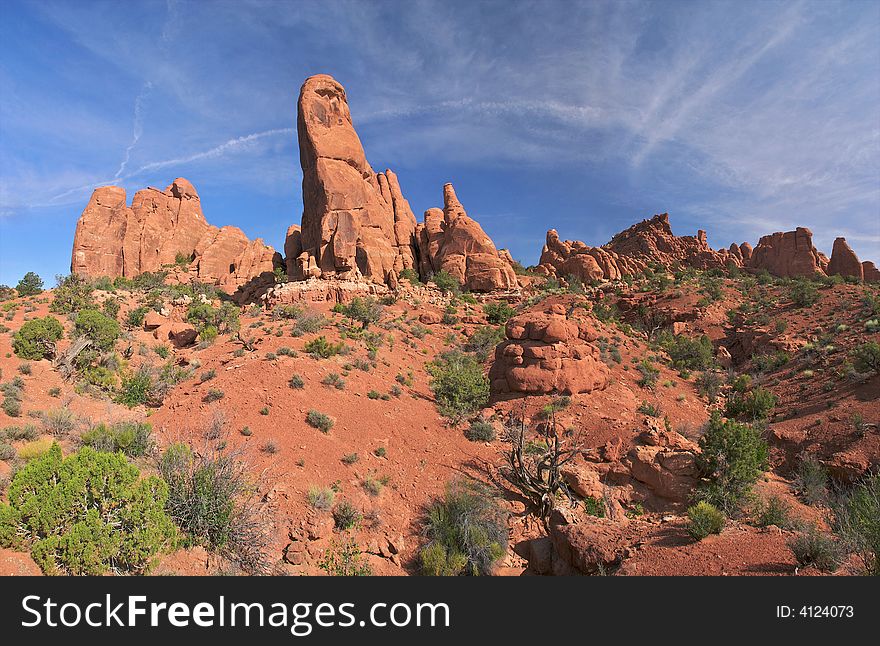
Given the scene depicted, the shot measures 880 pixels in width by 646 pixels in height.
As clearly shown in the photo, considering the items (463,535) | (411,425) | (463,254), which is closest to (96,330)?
(411,425)

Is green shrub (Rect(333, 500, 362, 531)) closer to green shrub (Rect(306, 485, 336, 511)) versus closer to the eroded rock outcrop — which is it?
green shrub (Rect(306, 485, 336, 511))

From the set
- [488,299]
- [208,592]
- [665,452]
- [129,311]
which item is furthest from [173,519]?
[488,299]

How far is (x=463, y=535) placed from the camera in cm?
930

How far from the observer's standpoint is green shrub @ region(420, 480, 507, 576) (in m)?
8.59

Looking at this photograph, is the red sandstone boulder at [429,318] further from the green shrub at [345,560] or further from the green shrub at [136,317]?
the green shrub at [345,560]

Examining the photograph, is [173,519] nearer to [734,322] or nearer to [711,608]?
[711,608]

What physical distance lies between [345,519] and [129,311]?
28087 millimetres

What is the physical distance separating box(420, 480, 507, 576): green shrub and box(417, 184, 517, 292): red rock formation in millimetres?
30020

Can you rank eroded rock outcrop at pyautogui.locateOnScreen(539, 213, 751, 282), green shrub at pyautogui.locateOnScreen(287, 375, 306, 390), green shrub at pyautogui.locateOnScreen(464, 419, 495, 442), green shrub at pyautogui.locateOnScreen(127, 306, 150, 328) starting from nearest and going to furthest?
green shrub at pyautogui.locateOnScreen(464, 419, 495, 442)
green shrub at pyautogui.locateOnScreen(287, 375, 306, 390)
green shrub at pyautogui.locateOnScreen(127, 306, 150, 328)
eroded rock outcrop at pyautogui.locateOnScreen(539, 213, 751, 282)

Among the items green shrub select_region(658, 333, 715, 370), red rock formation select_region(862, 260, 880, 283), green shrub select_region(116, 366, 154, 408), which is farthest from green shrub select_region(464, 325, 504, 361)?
red rock formation select_region(862, 260, 880, 283)

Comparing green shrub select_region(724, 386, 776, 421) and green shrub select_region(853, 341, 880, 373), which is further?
green shrub select_region(724, 386, 776, 421)

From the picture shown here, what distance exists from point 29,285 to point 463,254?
38.4m

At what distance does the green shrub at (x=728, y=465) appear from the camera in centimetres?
1052

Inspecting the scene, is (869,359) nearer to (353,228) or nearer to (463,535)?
(463,535)
